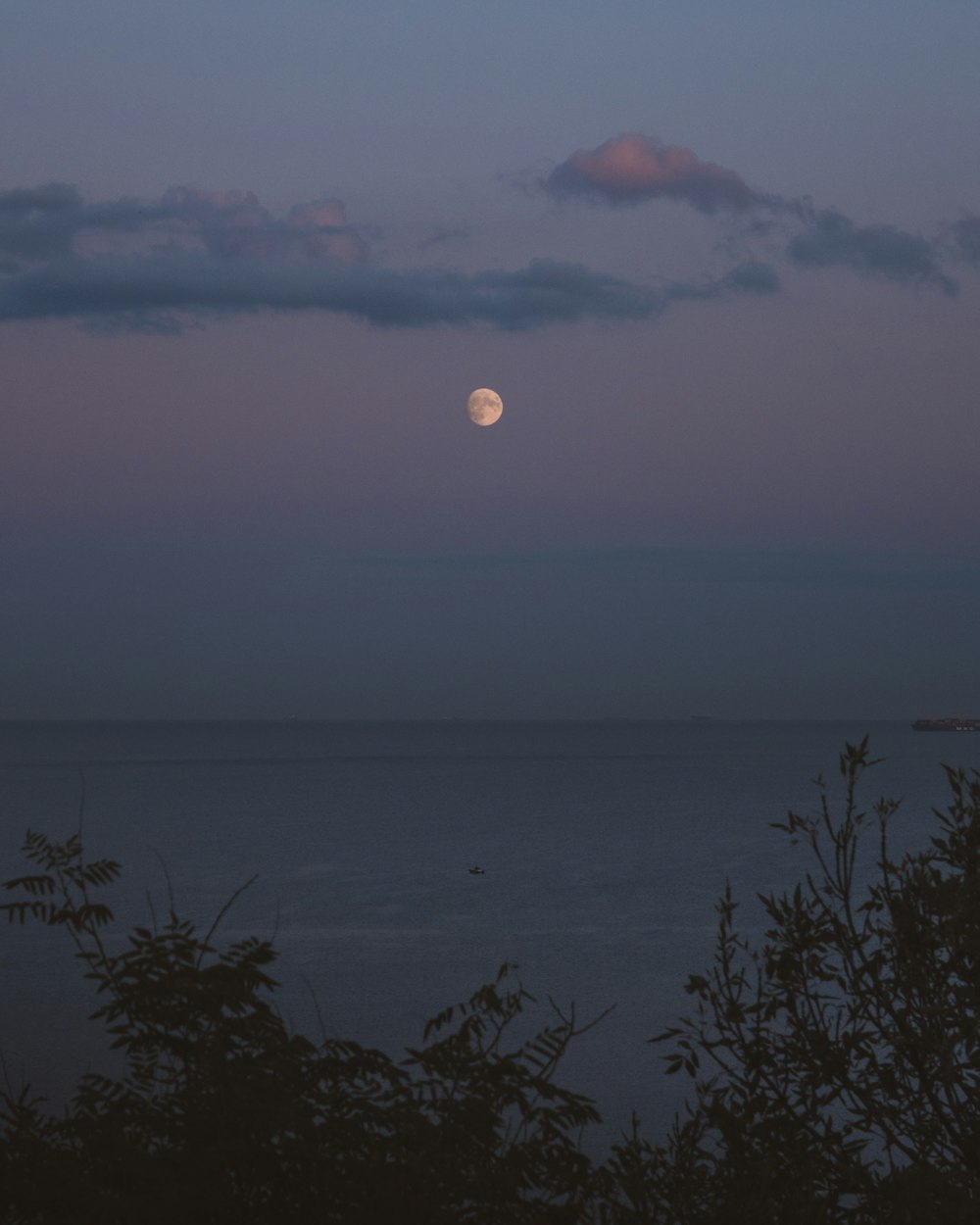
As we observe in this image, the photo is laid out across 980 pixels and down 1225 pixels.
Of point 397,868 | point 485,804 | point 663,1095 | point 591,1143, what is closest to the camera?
point 591,1143

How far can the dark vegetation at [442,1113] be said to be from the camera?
6238mm

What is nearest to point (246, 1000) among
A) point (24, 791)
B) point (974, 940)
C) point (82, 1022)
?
point (974, 940)

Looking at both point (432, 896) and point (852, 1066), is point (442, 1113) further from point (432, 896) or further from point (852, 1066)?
point (432, 896)

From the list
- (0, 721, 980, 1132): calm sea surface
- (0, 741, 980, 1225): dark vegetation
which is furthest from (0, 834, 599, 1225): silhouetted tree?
(0, 721, 980, 1132): calm sea surface

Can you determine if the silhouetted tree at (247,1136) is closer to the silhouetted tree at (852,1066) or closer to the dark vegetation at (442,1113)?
the dark vegetation at (442,1113)

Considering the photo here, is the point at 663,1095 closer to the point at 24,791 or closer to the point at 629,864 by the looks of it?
the point at 629,864

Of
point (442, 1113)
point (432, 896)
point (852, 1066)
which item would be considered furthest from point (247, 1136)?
point (432, 896)

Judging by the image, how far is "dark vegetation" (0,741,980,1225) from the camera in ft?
20.5

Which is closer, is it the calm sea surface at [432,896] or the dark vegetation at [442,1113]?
the dark vegetation at [442,1113]

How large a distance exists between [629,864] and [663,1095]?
2440 inches

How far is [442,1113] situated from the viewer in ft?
23.2

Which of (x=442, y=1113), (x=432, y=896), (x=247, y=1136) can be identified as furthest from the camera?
(x=432, y=896)

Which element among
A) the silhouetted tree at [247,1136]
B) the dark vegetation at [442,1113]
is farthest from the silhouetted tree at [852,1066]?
the silhouetted tree at [247,1136]

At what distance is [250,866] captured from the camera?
4230 inches
